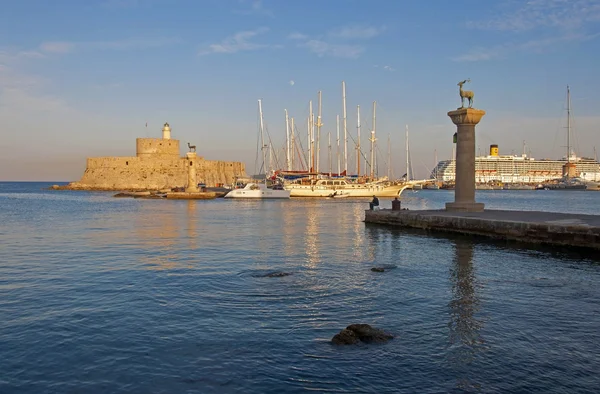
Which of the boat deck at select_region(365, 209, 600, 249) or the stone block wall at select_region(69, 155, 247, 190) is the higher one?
the stone block wall at select_region(69, 155, 247, 190)

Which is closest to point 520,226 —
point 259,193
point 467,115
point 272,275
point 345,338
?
point 467,115

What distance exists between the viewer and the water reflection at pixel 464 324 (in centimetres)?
672

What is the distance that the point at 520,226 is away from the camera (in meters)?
19.6

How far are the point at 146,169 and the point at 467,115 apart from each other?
8992 centimetres

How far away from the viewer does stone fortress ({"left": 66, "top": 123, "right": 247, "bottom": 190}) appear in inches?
4168

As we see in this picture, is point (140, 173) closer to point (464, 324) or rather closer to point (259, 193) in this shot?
point (259, 193)

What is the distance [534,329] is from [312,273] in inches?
244

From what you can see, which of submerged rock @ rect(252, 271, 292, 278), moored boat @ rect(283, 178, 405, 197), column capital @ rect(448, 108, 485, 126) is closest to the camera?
submerged rock @ rect(252, 271, 292, 278)

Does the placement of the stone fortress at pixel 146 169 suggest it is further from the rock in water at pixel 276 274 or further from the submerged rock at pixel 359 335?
the submerged rock at pixel 359 335

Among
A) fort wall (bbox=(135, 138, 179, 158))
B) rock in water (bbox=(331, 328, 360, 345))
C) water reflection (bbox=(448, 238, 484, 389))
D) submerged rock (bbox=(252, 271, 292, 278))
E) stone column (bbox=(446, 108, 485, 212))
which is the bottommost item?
water reflection (bbox=(448, 238, 484, 389))

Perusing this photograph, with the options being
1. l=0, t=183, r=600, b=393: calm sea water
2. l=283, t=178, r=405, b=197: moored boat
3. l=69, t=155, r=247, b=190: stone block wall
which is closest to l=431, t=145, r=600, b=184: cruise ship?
l=69, t=155, r=247, b=190: stone block wall

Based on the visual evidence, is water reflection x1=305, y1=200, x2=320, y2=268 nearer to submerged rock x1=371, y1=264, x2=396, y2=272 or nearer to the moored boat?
submerged rock x1=371, y1=264, x2=396, y2=272

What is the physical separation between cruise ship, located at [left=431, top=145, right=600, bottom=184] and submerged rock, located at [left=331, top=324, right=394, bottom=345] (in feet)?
455

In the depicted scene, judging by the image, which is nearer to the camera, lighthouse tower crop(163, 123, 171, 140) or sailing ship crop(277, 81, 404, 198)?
sailing ship crop(277, 81, 404, 198)
